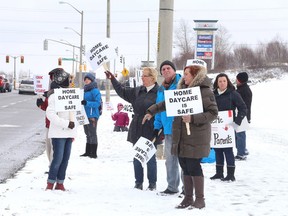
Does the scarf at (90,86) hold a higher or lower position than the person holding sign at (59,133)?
higher

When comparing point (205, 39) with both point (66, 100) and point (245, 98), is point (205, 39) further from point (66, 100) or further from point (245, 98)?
point (66, 100)

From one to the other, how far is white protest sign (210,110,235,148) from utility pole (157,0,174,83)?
8.60 ft

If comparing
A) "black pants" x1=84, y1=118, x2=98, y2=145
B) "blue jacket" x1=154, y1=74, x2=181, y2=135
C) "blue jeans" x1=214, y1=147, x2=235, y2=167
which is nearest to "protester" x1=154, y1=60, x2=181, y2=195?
"blue jacket" x1=154, y1=74, x2=181, y2=135

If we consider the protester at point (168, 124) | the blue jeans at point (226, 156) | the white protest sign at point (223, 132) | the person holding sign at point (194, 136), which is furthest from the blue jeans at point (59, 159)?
the blue jeans at point (226, 156)

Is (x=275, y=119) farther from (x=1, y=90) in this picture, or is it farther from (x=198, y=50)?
(x=1, y=90)

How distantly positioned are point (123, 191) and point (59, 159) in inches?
40.1

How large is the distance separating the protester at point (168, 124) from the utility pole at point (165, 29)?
3807 mm

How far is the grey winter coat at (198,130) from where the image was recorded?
6453 millimetres

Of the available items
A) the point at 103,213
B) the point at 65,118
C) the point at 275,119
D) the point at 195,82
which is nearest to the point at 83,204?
the point at 103,213

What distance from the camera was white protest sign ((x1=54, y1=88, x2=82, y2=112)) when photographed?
7.49 metres

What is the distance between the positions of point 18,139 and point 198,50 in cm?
816

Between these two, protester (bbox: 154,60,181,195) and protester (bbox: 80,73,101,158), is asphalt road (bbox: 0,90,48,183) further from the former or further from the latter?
protester (bbox: 154,60,181,195)

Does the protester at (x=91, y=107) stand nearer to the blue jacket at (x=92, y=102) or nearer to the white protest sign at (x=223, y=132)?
the blue jacket at (x=92, y=102)

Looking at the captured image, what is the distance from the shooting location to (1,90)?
5888 cm
